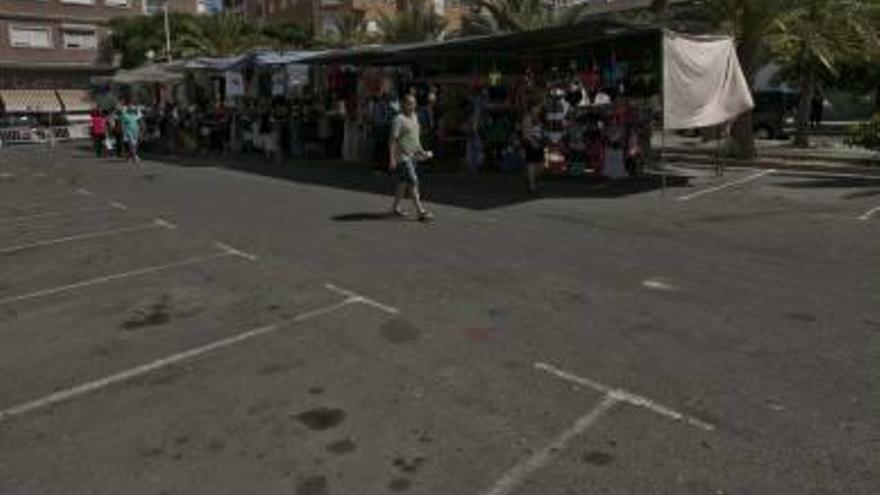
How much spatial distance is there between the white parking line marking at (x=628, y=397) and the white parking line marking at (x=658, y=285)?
2626mm

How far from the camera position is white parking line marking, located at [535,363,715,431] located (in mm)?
5719

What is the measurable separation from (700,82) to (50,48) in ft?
177

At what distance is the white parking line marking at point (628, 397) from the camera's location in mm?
5719

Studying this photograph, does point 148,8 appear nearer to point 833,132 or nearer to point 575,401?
point 833,132

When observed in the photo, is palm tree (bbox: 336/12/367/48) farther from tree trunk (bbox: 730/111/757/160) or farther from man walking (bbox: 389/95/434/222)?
man walking (bbox: 389/95/434/222)

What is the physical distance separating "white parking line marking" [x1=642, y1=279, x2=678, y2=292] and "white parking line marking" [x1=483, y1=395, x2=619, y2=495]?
3110 mm

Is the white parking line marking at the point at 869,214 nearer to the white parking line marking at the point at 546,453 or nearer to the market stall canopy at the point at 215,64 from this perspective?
the white parking line marking at the point at 546,453

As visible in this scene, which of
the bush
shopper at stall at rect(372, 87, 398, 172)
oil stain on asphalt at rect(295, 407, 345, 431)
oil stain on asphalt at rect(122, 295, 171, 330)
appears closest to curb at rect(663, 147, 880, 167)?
the bush

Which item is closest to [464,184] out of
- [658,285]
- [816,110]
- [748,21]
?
[748,21]

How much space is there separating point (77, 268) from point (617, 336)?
6964 millimetres

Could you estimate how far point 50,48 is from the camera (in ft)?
197

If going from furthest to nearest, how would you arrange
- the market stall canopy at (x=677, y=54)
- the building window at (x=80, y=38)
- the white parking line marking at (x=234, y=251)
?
the building window at (x=80, y=38)
the market stall canopy at (x=677, y=54)
the white parking line marking at (x=234, y=251)

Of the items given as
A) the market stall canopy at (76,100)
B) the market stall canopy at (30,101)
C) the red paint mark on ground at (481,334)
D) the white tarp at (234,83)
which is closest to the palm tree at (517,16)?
the white tarp at (234,83)

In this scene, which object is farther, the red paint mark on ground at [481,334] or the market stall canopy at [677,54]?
the market stall canopy at [677,54]
